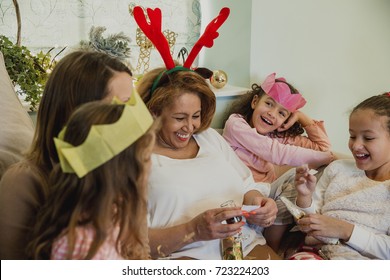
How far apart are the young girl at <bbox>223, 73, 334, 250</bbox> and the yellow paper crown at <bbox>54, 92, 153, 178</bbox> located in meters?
0.96

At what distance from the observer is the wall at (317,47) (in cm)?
199

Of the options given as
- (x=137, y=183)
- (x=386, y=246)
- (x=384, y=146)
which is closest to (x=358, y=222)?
(x=386, y=246)

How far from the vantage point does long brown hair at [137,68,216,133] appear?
4.20 ft

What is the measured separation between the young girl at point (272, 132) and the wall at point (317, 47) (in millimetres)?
292

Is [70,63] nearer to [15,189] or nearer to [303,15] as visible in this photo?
[15,189]

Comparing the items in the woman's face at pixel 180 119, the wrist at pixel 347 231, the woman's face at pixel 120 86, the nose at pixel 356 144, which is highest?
the woman's face at pixel 120 86

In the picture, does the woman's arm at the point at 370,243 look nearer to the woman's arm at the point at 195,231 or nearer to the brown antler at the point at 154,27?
the woman's arm at the point at 195,231

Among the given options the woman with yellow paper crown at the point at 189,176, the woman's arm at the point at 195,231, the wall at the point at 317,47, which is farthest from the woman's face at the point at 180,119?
the wall at the point at 317,47

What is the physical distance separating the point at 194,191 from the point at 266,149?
491mm

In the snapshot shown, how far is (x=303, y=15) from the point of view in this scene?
79.4 inches

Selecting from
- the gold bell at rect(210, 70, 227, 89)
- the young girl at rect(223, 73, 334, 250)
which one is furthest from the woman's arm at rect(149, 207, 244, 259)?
the gold bell at rect(210, 70, 227, 89)

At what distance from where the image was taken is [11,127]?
3.69ft

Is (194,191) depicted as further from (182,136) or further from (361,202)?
(361,202)

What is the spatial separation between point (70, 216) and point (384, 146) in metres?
0.94
